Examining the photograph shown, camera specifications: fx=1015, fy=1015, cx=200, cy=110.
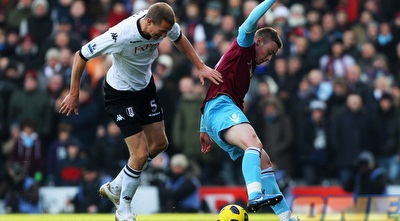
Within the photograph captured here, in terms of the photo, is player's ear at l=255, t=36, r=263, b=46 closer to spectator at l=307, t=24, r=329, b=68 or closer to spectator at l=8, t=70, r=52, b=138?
spectator at l=8, t=70, r=52, b=138

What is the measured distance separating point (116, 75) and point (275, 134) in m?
7.46

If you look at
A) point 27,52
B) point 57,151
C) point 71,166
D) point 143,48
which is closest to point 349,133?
point 71,166

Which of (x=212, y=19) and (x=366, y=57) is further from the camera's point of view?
(x=212, y=19)

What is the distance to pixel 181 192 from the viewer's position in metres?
19.1

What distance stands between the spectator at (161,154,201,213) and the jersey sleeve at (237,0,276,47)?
268 inches

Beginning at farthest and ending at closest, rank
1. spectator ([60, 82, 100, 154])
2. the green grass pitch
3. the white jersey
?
spectator ([60, 82, 100, 154]), the green grass pitch, the white jersey

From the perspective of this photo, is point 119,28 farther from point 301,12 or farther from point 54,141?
point 301,12

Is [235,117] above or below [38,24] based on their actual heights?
below

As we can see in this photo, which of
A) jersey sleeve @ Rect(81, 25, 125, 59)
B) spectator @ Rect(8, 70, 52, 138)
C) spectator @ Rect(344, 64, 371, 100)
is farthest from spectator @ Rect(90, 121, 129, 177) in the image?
jersey sleeve @ Rect(81, 25, 125, 59)

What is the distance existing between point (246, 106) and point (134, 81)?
23.7ft

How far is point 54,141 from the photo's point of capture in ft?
67.9

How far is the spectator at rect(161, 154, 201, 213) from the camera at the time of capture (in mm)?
19016

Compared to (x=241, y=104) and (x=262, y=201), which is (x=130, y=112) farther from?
(x=262, y=201)

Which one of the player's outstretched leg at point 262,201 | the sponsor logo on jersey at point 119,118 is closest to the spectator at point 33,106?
the sponsor logo on jersey at point 119,118
